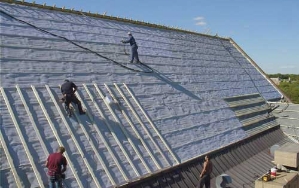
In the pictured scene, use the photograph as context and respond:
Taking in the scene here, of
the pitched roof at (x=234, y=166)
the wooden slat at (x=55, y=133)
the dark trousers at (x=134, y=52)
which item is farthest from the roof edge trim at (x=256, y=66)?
the wooden slat at (x=55, y=133)

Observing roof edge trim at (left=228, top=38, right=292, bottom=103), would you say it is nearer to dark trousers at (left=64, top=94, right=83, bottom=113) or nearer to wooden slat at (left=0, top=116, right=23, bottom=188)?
dark trousers at (left=64, top=94, right=83, bottom=113)

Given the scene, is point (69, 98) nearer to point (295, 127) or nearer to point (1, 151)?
point (1, 151)

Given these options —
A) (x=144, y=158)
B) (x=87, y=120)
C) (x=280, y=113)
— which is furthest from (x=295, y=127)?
(x=87, y=120)

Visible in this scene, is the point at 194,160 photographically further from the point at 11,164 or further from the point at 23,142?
the point at 11,164

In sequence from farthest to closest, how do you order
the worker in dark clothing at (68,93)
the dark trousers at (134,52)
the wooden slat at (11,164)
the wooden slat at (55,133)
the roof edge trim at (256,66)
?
the roof edge trim at (256,66), the dark trousers at (134,52), the worker in dark clothing at (68,93), the wooden slat at (55,133), the wooden slat at (11,164)

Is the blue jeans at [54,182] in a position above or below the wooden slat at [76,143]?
below

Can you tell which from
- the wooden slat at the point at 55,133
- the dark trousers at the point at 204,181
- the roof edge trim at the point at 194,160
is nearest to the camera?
the wooden slat at the point at 55,133

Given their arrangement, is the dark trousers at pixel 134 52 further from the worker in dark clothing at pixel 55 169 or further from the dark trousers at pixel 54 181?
the dark trousers at pixel 54 181

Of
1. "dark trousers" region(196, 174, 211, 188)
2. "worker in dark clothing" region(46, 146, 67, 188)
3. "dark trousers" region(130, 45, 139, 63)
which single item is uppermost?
"dark trousers" region(130, 45, 139, 63)

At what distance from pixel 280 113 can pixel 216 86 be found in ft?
15.8

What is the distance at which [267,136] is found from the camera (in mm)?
16000

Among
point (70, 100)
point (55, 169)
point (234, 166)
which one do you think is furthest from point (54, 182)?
point (234, 166)

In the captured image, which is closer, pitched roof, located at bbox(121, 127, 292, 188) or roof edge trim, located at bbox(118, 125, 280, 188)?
roof edge trim, located at bbox(118, 125, 280, 188)

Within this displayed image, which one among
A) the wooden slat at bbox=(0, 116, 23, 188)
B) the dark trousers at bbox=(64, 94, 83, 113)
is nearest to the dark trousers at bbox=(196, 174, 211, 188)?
the dark trousers at bbox=(64, 94, 83, 113)
